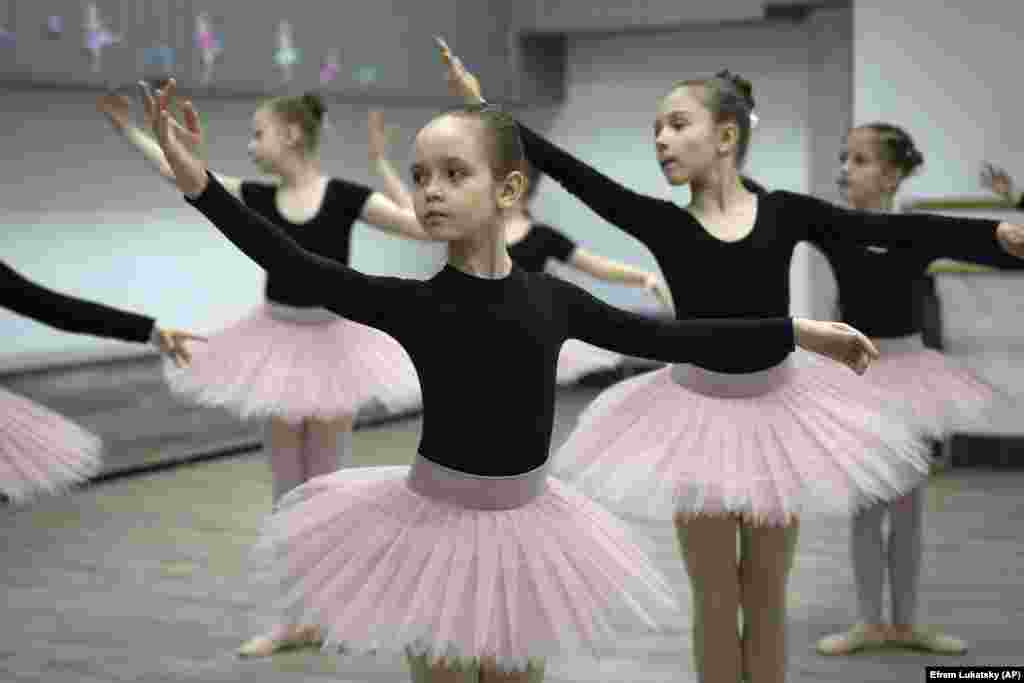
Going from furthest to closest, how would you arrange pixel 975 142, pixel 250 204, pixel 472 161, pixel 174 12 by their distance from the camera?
pixel 975 142
pixel 174 12
pixel 250 204
pixel 472 161

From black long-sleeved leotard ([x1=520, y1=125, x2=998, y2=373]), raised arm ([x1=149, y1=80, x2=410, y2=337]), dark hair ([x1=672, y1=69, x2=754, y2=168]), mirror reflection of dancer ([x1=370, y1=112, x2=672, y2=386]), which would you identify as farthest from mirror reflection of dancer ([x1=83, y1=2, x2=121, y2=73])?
raised arm ([x1=149, y1=80, x2=410, y2=337])

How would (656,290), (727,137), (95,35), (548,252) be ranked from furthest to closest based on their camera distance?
(95,35) < (548,252) < (656,290) < (727,137)

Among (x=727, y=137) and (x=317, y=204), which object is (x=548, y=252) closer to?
(x=317, y=204)

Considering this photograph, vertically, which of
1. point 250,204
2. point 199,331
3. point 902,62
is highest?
point 902,62

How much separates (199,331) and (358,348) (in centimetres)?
343

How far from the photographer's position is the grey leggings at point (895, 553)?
3768 millimetres

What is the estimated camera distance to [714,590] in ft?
9.08

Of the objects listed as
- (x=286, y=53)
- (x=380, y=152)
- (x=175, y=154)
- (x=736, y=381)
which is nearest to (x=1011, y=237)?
(x=736, y=381)

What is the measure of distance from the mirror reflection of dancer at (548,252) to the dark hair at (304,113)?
0.39 m

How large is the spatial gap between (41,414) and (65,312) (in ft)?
0.95

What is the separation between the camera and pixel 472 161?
2.09m

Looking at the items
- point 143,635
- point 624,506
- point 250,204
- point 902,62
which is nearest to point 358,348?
point 250,204

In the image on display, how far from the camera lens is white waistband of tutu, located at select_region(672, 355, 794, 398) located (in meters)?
2.79

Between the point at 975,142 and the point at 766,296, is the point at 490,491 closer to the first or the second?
the point at 766,296
